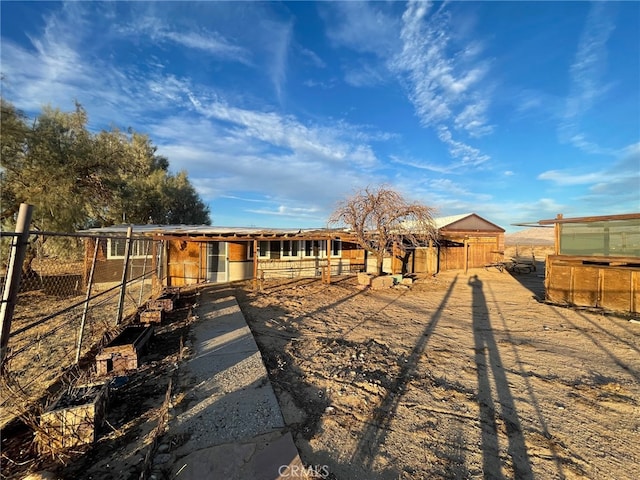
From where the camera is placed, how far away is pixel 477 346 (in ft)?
21.2

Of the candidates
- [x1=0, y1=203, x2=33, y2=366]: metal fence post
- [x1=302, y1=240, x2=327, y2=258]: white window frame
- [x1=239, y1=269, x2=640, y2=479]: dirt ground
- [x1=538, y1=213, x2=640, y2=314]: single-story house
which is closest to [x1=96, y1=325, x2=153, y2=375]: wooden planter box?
[x1=0, y1=203, x2=33, y2=366]: metal fence post

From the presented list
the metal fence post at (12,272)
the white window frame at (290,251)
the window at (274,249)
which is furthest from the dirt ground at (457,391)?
the white window frame at (290,251)

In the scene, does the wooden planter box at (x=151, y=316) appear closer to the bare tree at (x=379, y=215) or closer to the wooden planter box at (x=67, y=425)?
the wooden planter box at (x=67, y=425)

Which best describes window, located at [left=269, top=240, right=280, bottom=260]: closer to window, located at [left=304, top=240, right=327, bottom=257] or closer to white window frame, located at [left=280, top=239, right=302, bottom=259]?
white window frame, located at [left=280, top=239, right=302, bottom=259]

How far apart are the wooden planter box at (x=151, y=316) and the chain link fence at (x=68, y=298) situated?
0.70 ft

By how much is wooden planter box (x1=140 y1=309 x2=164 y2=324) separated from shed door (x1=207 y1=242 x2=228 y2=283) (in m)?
7.51

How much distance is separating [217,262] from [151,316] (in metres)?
7.77

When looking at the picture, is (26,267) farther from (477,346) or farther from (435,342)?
(477,346)

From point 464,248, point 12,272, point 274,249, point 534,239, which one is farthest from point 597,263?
point 534,239

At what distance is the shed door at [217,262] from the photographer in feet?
46.6

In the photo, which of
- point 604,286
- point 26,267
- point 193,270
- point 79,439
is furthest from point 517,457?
point 26,267

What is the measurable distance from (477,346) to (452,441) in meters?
3.74

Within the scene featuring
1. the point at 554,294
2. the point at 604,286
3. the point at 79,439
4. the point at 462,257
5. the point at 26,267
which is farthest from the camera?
the point at 462,257

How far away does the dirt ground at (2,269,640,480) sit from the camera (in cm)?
290
